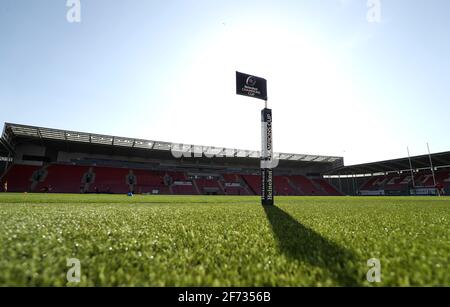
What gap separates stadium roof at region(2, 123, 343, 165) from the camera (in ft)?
104

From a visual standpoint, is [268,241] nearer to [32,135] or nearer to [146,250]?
[146,250]

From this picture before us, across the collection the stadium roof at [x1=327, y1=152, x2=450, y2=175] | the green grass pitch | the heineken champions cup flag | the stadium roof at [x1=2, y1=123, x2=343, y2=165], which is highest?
the stadium roof at [x1=2, y1=123, x2=343, y2=165]

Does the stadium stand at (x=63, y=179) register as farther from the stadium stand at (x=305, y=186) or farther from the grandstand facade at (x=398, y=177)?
the grandstand facade at (x=398, y=177)

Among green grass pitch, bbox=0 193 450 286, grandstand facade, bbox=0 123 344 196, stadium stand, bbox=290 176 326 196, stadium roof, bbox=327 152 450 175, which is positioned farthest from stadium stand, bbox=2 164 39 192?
stadium roof, bbox=327 152 450 175

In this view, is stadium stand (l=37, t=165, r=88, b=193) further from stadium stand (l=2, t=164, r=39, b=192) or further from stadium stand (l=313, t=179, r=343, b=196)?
stadium stand (l=313, t=179, r=343, b=196)

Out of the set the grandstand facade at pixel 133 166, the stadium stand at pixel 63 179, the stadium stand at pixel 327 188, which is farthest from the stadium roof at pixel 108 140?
the stadium stand at pixel 327 188

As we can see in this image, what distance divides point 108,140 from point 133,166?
35.8 feet

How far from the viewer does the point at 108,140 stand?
3753cm

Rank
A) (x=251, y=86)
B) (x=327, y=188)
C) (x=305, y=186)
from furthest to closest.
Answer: (x=327, y=188)
(x=305, y=186)
(x=251, y=86)

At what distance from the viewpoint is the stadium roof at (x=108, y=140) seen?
31631 mm

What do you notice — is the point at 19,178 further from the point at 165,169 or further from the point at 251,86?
the point at 251,86

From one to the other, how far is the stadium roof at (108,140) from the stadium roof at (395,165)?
451 inches

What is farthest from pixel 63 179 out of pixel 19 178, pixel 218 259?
pixel 218 259

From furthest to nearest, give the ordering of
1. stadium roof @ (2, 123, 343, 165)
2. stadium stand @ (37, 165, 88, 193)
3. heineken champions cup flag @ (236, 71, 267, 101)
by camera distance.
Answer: stadium stand @ (37, 165, 88, 193)
stadium roof @ (2, 123, 343, 165)
heineken champions cup flag @ (236, 71, 267, 101)
